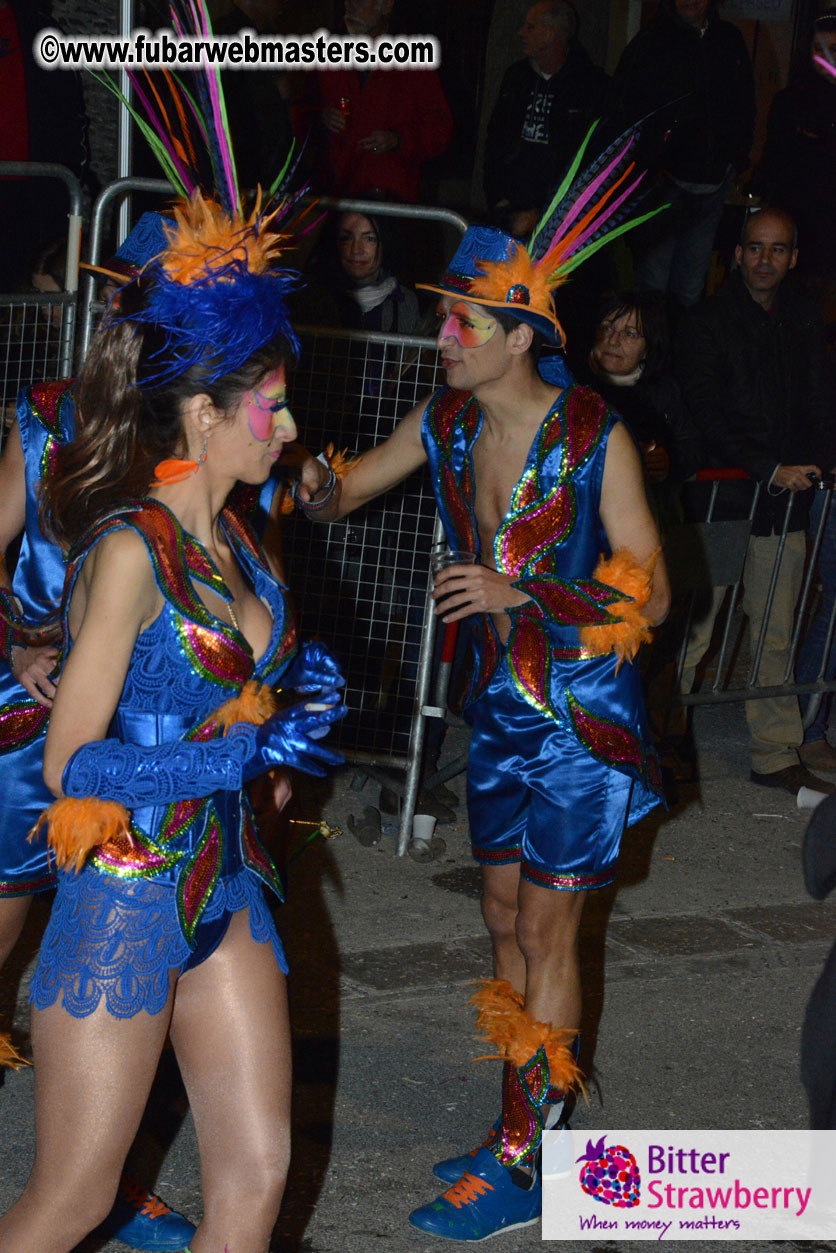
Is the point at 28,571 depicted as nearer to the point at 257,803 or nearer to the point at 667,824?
the point at 257,803

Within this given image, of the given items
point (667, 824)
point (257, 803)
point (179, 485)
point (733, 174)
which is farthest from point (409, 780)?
point (733, 174)

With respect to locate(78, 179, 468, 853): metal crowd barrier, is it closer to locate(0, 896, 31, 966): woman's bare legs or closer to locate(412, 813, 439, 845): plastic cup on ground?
locate(412, 813, 439, 845): plastic cup on ground

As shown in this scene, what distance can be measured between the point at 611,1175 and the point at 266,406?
2.14 meters

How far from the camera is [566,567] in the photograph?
11.7 ft

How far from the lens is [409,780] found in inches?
227

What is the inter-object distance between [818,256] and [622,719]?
595cm

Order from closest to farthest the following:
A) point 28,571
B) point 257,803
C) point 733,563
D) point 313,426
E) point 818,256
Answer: point 257,803
point 28,571
point 313,426
point 733,563
point 818,256

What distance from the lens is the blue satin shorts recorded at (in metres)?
3.52

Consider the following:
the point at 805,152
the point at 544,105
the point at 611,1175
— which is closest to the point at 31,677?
the point at 611,1175

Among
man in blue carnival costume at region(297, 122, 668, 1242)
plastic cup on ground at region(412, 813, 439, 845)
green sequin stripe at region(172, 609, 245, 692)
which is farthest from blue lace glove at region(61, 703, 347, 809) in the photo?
plastic cup on ground at region(412, 813, 439, 845)

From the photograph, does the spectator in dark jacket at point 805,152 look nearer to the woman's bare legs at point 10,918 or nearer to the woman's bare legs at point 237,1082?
the woman's bare legs at point 10,918

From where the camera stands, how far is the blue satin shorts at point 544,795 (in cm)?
352

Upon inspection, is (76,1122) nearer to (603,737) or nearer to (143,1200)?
(143,1200)

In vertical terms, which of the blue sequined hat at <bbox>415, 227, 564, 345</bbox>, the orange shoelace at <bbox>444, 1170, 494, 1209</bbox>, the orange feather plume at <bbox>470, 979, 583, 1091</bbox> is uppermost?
the blue sequined hat at <bbox>415, 227, 564, 345</bbox>
